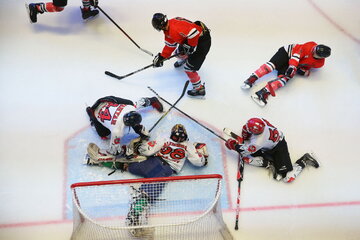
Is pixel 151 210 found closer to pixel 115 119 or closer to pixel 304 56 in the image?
pixel 115 119

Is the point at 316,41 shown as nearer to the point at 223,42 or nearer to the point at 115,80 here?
the point at 223,42

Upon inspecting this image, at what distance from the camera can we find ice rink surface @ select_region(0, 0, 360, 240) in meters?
3.28

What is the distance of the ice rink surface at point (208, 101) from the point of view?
3.28m

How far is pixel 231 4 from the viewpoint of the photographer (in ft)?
14.9

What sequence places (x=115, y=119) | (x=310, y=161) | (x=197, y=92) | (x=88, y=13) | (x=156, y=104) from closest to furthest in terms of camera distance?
(x=115, y=119) → (x=310, y=161) → (x=156, y=104) → (x=197, y=92) → (x=88, y=13)

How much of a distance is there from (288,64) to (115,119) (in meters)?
1.83

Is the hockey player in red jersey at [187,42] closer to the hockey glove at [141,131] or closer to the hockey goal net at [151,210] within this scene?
the hockey glove at [141,131]

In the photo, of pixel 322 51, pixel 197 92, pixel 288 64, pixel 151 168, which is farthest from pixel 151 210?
pixel 322 51

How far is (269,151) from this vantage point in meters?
3.48

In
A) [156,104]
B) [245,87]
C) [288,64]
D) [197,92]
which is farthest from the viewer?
[288,64]

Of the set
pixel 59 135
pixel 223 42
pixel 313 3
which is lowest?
pixel 59 135

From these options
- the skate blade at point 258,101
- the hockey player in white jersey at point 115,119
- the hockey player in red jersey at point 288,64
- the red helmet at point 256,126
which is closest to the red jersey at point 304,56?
the hockey player in red jersey at point 288,64

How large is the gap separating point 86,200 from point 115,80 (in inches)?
51.9

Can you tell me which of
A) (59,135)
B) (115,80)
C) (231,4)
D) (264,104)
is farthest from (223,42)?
(59,135)
